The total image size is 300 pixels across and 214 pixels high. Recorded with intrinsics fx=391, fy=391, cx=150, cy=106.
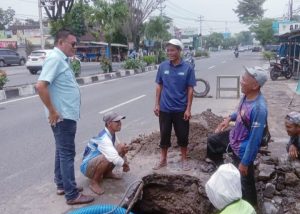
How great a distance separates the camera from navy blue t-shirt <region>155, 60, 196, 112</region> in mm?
4836

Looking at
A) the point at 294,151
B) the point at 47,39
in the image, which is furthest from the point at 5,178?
the point at 47,39

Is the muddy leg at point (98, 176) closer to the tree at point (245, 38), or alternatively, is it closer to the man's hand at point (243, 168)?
the man's hand at point (243, 168)

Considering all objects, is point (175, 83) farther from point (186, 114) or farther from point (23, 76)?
point (23, 76)

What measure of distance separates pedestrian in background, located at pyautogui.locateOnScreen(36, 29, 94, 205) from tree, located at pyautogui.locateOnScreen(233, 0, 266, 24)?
75062mm

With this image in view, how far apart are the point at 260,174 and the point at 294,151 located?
0.46 meters

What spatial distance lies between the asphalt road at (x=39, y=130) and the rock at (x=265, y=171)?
2.47 meters

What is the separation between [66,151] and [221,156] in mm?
1935

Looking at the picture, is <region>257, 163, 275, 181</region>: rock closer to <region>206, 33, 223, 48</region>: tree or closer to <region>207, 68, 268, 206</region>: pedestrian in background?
<region>207, 68, 268, 206</region>: pedestrian in background

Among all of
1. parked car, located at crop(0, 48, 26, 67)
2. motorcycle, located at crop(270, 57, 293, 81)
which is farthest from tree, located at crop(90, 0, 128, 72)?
parked car, located at crop(0, 48, 26, 67)

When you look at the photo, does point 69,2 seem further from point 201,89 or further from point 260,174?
point 260,174

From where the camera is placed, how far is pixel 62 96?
382 cm

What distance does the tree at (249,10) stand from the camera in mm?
75688

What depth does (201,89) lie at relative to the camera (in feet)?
44.1

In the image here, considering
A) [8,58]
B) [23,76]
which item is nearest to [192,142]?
[23,76]
